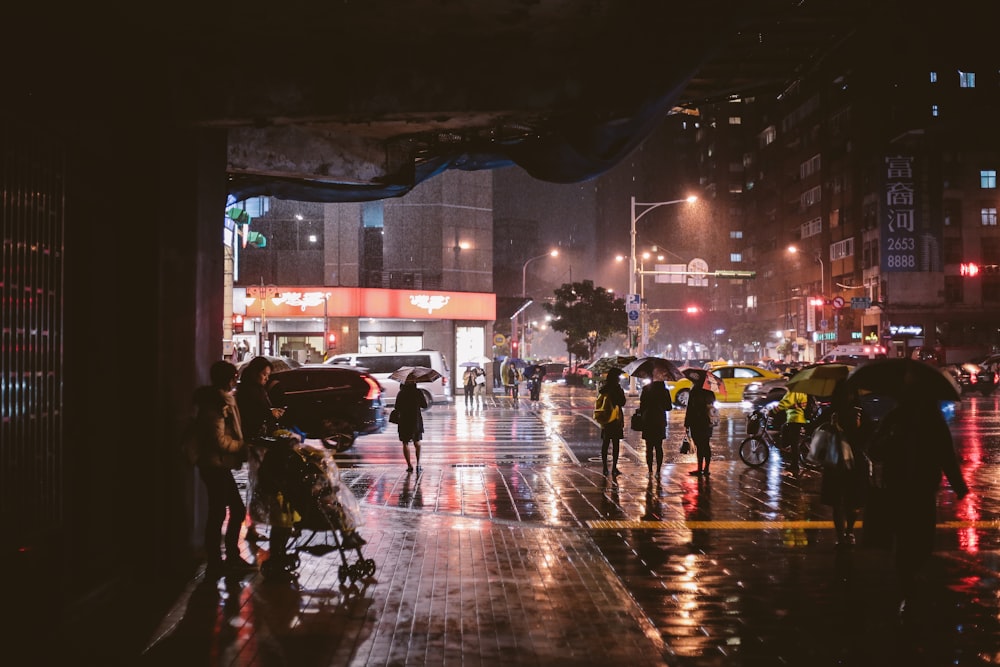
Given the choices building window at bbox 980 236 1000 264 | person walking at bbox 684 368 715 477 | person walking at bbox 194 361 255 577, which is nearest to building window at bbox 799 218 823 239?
building window at bbox 980 236 1000 264

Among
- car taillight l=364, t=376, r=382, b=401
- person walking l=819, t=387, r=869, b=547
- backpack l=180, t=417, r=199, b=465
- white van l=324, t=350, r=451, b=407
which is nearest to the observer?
backpack l=180, t=417, r=199, b=465

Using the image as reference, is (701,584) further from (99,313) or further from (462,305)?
(462,305)

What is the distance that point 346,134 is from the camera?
11117mm

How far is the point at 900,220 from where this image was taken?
6606 centimetres

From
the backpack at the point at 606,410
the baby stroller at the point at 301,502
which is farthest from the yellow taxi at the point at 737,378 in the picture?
the baby stroller at the point at 301,502

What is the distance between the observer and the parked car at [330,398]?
70.5 ft

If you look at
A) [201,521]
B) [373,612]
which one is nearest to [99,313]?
[201,521]

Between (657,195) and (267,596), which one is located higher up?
(657,195)

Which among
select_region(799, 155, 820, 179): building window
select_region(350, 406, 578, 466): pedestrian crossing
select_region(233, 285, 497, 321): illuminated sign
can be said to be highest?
select_region(799, 155, 820, 179): building window

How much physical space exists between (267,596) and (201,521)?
166cm

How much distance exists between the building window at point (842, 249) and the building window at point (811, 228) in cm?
600

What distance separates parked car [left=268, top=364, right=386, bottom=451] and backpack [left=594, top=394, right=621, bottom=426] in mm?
8120

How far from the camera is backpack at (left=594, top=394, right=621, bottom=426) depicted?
14.9 m

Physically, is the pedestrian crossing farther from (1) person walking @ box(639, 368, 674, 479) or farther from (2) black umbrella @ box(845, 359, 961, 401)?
(2) black umbrella @ box(845, 359, 961, 401)
